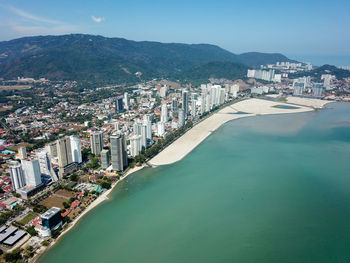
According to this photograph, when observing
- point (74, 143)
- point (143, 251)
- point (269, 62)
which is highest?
point (269, 62)

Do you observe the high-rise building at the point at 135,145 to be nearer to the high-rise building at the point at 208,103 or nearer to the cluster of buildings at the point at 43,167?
the cluster of buildings at the point at 43,167

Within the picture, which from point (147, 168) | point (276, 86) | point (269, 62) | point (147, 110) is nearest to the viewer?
point (147, 168)

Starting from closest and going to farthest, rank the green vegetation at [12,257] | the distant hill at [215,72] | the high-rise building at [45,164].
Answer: the green vegetation at [12,257]
the high-rise building at [45,164]
the distant hill at [215,72]

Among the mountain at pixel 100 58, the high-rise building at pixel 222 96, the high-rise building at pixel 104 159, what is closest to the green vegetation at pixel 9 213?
the high-rise building at pixel 104 159

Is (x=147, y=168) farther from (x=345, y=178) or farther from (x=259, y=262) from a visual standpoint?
(x=345, y=178)

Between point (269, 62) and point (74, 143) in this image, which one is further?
point (269, 62)

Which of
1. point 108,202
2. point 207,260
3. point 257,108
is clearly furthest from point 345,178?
point 257,108

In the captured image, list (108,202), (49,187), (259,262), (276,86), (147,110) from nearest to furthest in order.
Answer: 1. (259,262)
2. (108,202)
3. (49,187)
4. (147,110)
5. (276,86)
